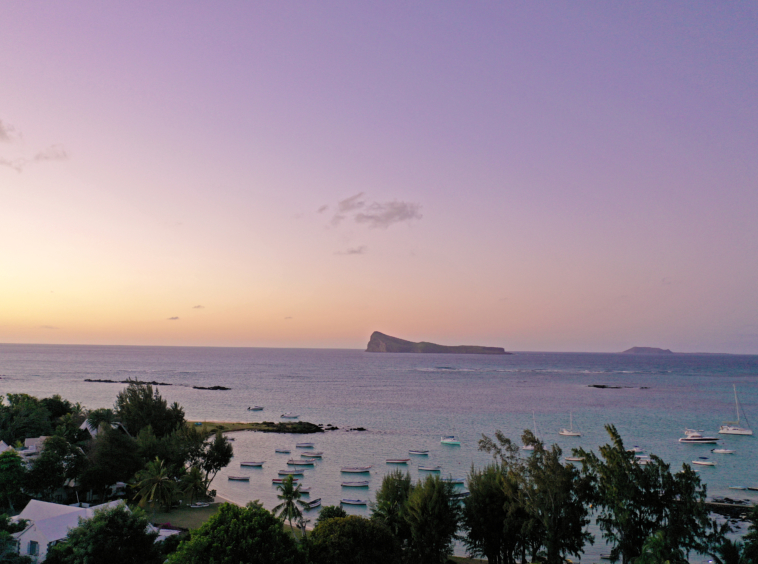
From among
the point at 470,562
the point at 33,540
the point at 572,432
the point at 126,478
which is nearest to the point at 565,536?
the point at 470,562

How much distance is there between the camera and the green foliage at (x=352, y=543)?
2731cm

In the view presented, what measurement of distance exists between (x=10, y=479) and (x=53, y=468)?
3073 mm

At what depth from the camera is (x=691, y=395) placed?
485ft

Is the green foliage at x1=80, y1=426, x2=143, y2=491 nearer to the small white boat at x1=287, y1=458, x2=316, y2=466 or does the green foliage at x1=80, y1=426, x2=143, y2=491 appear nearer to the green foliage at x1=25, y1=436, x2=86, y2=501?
the green foliage at x1=25, y1=436, x2=86, y2=501

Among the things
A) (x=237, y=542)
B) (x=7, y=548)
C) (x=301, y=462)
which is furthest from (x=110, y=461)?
(x=237, y=542)

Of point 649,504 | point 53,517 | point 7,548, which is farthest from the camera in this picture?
point 649,504

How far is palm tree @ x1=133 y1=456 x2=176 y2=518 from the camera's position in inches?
1678

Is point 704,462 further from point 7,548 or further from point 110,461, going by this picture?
point 7,548

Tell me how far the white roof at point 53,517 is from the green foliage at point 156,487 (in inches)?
433

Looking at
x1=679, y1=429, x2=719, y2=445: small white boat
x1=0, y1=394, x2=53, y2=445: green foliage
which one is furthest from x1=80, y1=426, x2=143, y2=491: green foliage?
x1=679, y1=429, x2=719, y2=445: small white boat

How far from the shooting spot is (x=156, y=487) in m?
42.6

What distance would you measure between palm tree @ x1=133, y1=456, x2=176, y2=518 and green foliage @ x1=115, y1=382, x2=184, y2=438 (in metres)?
17.6

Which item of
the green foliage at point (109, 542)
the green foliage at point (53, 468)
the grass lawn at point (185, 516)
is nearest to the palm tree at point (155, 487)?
the grass lawn at point (185, 516)

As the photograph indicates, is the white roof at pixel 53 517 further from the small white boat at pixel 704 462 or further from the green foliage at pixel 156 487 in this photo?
the small white boat at pixel 704 462
